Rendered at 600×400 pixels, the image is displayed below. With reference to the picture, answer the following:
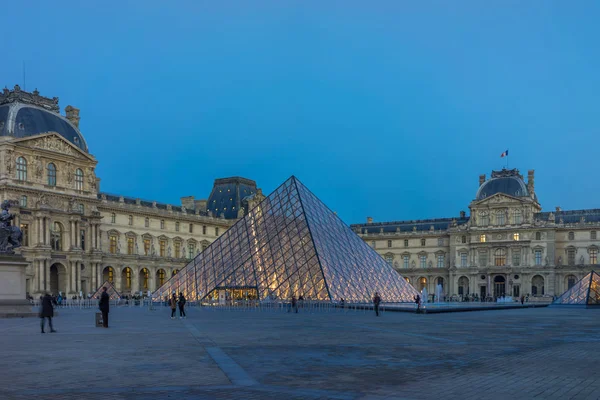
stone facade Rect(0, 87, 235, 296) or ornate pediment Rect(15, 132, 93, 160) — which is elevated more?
ornate pediment Rect(15, 132, 93, 160)

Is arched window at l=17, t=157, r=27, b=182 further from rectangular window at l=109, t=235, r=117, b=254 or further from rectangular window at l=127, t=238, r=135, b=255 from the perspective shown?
rectangular window at l=127, t=238, r=135, b=255

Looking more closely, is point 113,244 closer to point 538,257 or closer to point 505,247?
point 505,247

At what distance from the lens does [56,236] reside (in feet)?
164

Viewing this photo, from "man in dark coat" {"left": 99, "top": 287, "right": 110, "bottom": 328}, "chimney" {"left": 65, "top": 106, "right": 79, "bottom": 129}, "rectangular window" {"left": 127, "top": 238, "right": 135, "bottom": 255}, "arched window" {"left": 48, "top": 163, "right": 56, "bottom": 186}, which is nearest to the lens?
"man in dark coat" {"left": 99, "top": 287, "right": 110, "bottom": 328}

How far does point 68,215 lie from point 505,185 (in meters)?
48.0

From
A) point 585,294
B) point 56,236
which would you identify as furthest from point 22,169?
point 585,294

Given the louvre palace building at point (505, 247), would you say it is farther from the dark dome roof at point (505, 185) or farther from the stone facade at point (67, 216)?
the stone facade at point (67, 216)

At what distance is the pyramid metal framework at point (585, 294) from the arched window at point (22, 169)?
37329mm

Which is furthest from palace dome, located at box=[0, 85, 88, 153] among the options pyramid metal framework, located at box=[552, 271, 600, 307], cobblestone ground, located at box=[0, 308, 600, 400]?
pyramid metal framework, located at box=[552, 271, 600, 307]

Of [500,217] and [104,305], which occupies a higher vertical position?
[500,217]

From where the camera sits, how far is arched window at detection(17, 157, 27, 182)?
47.3 meters

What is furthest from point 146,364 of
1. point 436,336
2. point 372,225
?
point 372,225

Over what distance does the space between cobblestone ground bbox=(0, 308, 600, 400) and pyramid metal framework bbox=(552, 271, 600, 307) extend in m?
26.0

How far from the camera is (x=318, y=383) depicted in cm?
775
